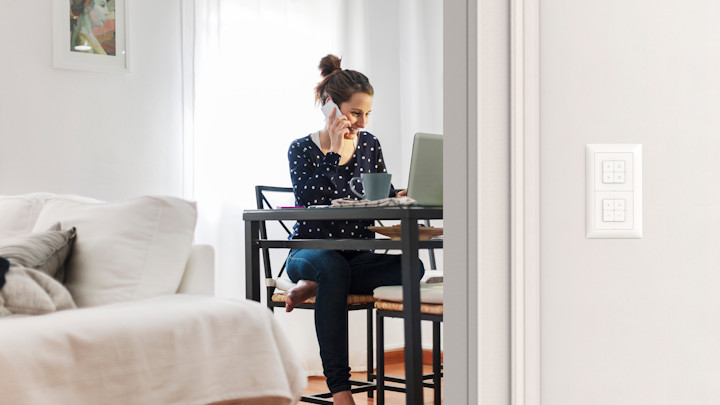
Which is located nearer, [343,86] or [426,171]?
[426,171]

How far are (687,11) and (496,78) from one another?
28 cm

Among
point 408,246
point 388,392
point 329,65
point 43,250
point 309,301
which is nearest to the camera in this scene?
point 43,250

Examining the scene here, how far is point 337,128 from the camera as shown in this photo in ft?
9.83

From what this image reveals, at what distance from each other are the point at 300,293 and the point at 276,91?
4.81 ft

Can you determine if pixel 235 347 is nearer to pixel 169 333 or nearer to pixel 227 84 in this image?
pixel 169 333

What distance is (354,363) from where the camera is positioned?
158 inches

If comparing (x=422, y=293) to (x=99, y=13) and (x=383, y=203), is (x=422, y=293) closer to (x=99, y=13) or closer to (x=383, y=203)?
(x=383, y=203)

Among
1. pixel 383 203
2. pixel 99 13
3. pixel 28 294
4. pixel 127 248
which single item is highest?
pixel 99 13

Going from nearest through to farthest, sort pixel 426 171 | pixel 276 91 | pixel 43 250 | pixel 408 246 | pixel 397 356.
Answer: pixel 43 250
pixel 408 246
pixel 426 171
pixel 276 91
pixel 397 356

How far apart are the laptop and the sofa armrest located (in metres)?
0.69

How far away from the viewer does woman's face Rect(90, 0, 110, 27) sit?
355 cm

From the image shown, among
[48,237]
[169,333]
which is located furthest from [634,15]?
[48,237]

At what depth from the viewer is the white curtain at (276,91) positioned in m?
3.74

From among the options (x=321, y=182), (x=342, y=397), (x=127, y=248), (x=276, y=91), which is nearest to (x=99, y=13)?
(x=276, y=91)
